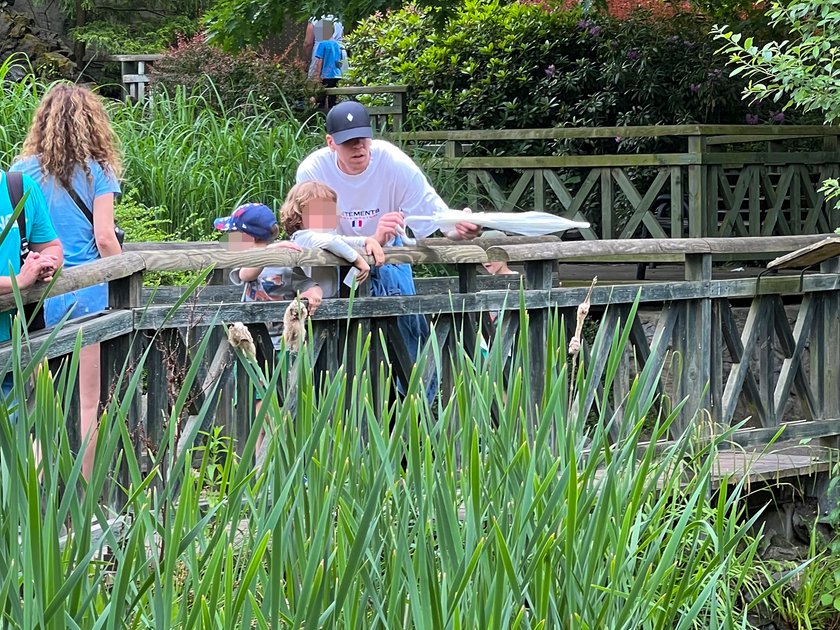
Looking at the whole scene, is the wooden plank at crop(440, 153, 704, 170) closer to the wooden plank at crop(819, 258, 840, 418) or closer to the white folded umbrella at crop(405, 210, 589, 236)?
the wooden plank at crop(819, 258, 840, 418)

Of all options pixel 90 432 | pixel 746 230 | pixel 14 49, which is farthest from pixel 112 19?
pixel 90 432

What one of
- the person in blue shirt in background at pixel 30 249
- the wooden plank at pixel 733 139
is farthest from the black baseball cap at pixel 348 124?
the wooden plank at pixel 733 139

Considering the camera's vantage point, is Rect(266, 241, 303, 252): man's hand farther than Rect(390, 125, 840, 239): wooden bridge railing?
No

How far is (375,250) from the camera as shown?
15.7 feet

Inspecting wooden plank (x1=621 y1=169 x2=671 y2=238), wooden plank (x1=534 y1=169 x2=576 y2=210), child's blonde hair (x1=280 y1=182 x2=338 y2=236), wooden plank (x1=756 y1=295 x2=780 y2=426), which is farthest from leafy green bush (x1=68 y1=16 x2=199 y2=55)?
child's blonde hair (x1=280 y1=182 x2=338 y2=236)

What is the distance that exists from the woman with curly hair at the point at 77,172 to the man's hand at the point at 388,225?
0.97m

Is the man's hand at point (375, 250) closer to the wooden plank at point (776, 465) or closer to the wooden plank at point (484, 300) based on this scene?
the wooden plank at point (484, 300)

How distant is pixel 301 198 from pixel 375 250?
1.15ft

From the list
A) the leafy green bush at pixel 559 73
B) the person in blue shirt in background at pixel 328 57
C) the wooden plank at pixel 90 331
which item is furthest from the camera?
the person in blue shirt in background at pixel 328 57

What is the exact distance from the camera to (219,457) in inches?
210

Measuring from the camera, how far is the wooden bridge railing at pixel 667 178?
32.5 ft

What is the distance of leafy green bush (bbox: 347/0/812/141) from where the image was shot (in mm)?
11984

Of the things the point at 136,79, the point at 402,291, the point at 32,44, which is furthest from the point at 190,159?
the point at 32,44

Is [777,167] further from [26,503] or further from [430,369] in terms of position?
[26,503]
